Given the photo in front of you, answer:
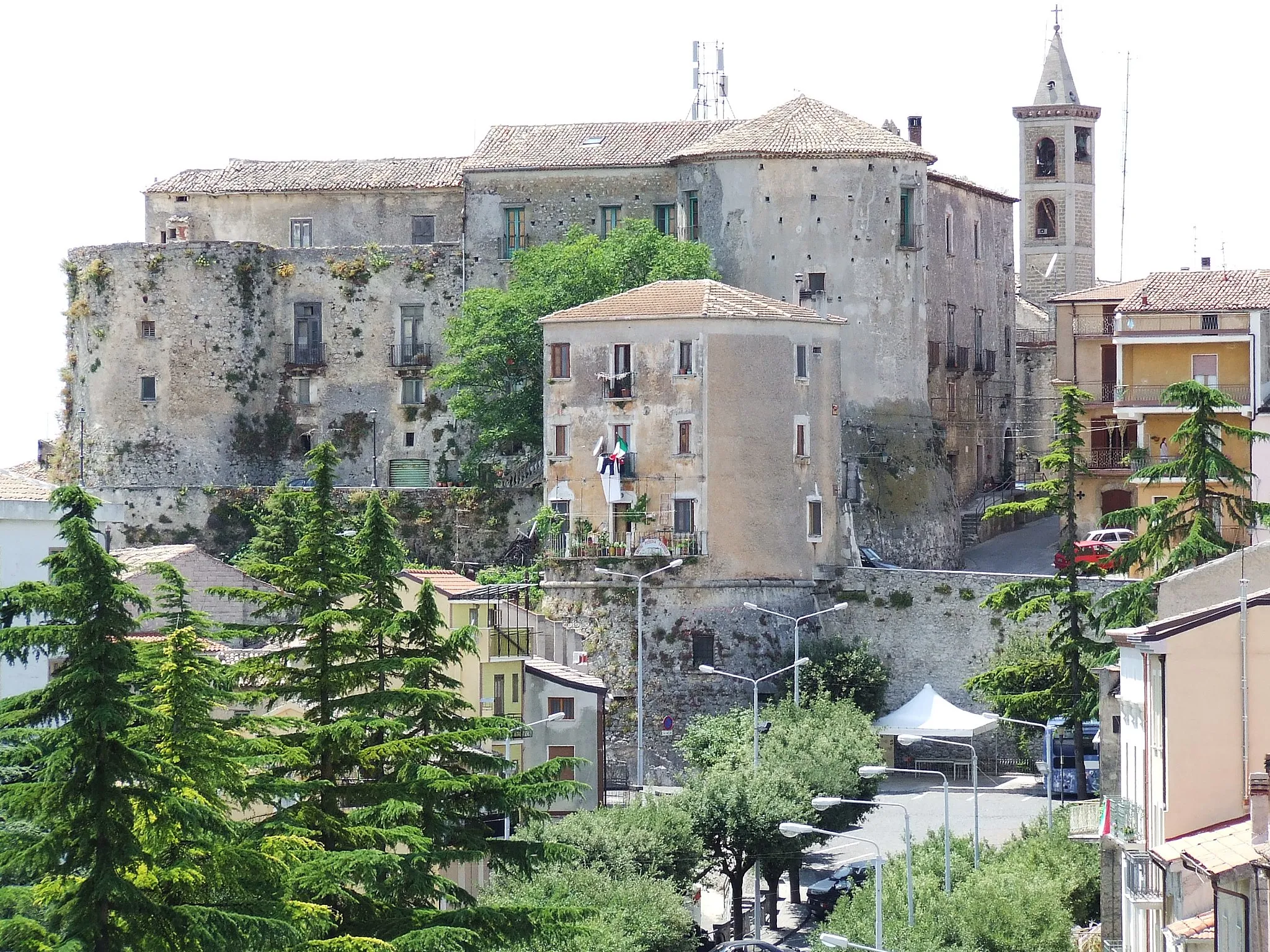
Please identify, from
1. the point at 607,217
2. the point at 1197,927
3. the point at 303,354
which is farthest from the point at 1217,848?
the point at 303,354

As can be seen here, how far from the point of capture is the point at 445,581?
231ft

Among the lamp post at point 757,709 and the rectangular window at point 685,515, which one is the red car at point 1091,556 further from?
the rectangular window at point 685,515

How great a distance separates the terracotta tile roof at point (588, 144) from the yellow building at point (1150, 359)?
14.4 m

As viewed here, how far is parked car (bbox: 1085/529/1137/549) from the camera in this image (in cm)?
9075

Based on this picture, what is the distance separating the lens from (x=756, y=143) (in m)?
93.1

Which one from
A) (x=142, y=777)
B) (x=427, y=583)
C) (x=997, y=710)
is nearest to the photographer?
(x=142, y=777)

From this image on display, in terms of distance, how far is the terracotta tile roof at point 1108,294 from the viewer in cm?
9588

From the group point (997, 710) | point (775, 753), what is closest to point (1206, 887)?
point (775, 753)

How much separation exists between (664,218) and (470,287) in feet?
24.0

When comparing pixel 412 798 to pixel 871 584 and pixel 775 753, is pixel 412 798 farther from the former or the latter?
pixel 871 584

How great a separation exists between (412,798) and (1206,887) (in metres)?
11.6

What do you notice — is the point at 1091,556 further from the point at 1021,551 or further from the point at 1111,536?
the point at 1021,551

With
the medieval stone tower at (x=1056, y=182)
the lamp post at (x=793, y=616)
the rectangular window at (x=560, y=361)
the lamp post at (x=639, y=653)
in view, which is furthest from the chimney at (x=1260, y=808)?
the medieval stone tower at (x=1056, y=182)

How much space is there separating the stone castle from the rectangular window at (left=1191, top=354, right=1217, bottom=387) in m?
9.48
